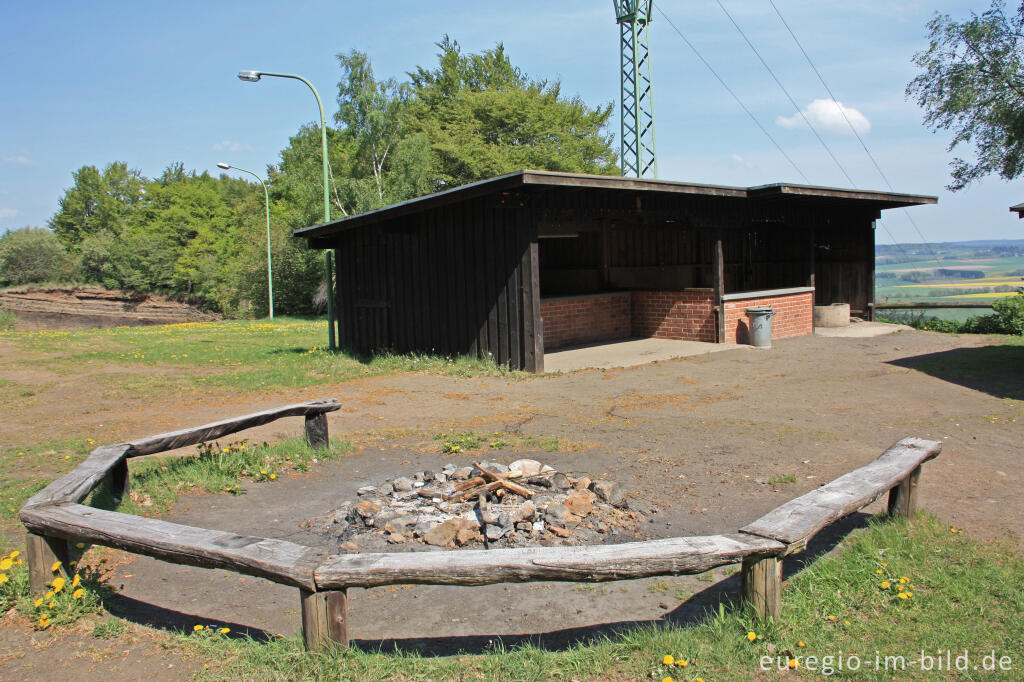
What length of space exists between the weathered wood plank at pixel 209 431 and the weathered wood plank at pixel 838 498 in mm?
4667

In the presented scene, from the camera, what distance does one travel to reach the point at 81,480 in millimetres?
4469

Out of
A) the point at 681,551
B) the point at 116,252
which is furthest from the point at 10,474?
the point at 116,252

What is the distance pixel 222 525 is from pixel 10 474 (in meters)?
2.77

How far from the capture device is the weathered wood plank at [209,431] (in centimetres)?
568

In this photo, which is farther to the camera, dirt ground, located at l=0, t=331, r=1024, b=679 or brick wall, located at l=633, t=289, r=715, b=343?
brick wall, located at l=633, t=289, r=715, b=343

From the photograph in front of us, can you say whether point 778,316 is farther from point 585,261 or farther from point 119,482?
point 119,482

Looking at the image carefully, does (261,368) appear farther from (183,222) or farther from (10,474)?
(183,222)

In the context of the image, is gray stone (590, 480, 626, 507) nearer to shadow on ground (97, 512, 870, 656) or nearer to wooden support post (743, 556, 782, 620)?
shadow on ground (97, 512, 870, 656)

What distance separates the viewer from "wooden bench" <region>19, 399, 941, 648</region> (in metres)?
2.96

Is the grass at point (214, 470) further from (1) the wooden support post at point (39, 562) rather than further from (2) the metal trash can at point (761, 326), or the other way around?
(2) the metal trash can at point (761, 326)

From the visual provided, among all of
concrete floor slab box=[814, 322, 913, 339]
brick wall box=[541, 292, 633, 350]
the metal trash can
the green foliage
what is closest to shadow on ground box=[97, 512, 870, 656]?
the metal trash can

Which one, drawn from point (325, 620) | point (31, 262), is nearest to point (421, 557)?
point (325, 620)

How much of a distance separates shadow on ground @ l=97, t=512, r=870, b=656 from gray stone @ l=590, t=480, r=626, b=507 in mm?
1292

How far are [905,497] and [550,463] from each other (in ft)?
9.49
